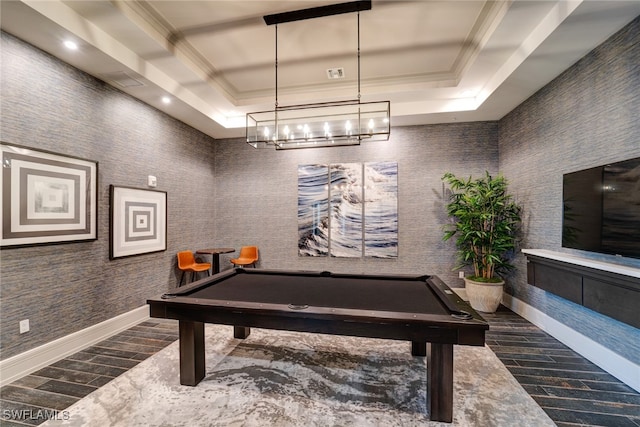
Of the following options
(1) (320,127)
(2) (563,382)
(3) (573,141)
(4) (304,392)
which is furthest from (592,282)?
(1) (320,127)

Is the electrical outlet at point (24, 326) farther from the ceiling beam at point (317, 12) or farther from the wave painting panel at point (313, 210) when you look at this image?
the ceiling beam at point (317, 12)

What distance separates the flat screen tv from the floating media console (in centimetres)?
17

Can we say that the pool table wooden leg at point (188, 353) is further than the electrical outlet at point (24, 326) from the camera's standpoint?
No

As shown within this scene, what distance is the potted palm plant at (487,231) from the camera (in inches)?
148

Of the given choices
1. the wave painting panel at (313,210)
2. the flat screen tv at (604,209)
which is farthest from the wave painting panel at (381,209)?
the flat screen tv at (604,209)

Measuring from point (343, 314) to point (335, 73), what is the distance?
313cm

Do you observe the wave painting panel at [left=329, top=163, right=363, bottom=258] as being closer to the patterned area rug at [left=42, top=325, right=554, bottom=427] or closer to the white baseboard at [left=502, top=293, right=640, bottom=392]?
the patterned area rug at [left=42, top=325, right=554, bottom=427]

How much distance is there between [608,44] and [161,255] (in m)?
5.65

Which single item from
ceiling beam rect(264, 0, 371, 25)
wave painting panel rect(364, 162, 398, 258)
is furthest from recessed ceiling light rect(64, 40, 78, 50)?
wave painting panel rect(364, 162, 398, 258)

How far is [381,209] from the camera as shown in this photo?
15.1 feet

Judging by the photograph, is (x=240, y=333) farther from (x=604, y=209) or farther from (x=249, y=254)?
(x=604, y=209)

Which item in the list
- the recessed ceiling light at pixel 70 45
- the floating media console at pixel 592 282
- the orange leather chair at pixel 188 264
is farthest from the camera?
the orange leather chair at pixel 188 264

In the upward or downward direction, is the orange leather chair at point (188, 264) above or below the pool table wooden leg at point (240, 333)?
above

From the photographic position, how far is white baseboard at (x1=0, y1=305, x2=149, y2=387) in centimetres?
227
